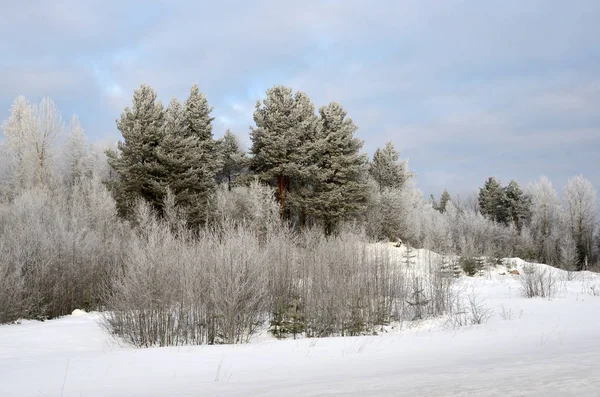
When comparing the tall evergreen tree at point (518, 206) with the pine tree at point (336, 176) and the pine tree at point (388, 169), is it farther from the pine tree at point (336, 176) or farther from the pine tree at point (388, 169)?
the pine tree at point (336, 176)

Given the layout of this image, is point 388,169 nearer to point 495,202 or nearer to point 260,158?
point 260,158

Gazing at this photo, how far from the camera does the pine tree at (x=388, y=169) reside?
52250 mm

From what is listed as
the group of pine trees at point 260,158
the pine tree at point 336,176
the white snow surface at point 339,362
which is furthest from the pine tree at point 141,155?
the white snow surface at point 339,362

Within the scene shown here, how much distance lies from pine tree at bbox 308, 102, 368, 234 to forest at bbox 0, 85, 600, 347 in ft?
0.53

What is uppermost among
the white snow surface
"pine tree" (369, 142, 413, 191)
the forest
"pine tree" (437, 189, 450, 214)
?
"pine tree" (437, 189, 450, 214)

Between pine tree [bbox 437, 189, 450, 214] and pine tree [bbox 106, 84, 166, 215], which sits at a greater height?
pine tree [bbox 437, 189, 450, 214]

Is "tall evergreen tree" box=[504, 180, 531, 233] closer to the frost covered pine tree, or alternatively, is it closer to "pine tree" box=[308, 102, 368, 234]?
"pine tree" box=[308, 102, 368, 234]

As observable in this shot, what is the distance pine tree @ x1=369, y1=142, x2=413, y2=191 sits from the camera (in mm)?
52250

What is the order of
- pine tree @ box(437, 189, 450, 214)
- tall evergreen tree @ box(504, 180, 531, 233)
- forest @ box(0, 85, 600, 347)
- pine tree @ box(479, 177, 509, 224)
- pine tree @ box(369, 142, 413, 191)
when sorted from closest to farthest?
forest @ box(0, 85, 600, 347)
pine tree @ box(369, 142, 413, 191)
tall evergreen tree @ box(504, 180, 531, 233)
pine tree @ box(479, 177, 509, 224)
pine tree @ box(437, 189, 450, 214)

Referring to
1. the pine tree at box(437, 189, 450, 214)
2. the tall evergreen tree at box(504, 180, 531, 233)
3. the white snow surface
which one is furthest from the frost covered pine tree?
the pine tree at box(437, 189, 450, 214)

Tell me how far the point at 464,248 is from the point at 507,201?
43061 mm

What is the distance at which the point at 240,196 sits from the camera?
1499 inches

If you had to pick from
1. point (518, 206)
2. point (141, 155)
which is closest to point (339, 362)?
point (141, 155)

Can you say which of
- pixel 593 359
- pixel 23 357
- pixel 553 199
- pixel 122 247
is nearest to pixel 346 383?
pixel 593 359
